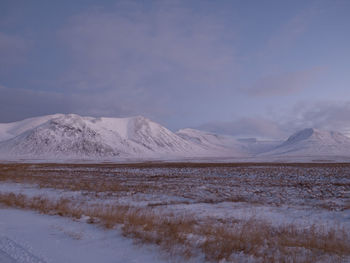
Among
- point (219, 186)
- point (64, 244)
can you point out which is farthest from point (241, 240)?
point (219, 186)


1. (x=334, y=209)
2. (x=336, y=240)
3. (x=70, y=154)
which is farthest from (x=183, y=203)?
(x=70, y=154)

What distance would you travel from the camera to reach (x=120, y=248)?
607 centimetres

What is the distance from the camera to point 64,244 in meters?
6.20

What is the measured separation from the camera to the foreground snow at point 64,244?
17.6ft

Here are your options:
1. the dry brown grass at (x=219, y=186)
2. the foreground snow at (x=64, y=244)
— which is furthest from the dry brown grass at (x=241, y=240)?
the dry brown grass at (x=219, y=186)

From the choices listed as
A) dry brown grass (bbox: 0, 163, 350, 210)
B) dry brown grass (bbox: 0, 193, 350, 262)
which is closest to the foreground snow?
dry brown grass (bbox: 0, 193, 350, 262)

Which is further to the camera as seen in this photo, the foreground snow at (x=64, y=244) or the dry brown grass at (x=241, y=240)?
the dry brown grass at (x=241, y=240)

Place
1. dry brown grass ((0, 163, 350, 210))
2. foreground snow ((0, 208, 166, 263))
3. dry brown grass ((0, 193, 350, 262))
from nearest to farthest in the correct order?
1. foreground snow ((0, 208, 166, 263))
2. dry brown grass ((0, 193, 350, 262))
3. dry brown grass ((0, 163, 350, 210))

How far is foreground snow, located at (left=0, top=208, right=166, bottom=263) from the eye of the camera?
5.36m

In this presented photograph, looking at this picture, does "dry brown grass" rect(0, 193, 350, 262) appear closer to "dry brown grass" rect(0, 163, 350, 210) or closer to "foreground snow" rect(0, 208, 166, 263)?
"foreground snow" rect(0, 208, 166, 263)

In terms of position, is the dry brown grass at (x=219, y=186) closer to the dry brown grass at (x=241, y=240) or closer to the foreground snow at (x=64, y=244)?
the dry brown grass at (x=241, y=240)

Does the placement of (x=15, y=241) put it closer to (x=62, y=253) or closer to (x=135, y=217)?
(x=62, y=253)

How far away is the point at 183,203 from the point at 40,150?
599ft

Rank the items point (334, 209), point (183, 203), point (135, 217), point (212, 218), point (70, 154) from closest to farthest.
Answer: point (135, 217) < point (212, 218) < point (334, 209) < point (183, 203) < point (70, 154)
